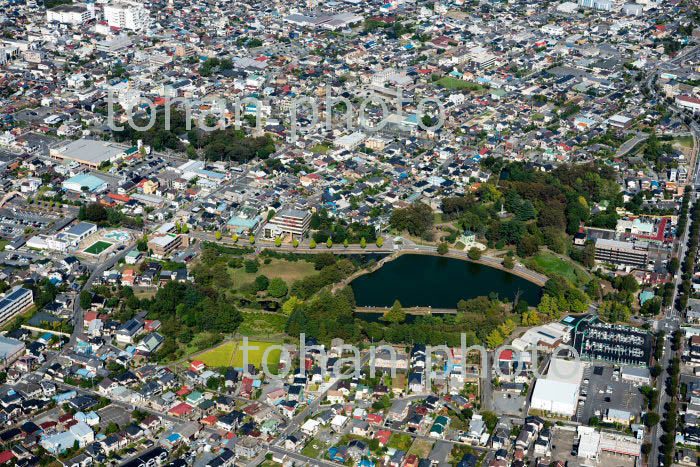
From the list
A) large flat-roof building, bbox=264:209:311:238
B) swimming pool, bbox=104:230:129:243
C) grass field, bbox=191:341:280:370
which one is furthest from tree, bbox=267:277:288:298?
swimming pool, bbox=104:230:129:243

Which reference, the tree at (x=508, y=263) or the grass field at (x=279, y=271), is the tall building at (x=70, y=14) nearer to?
the grass field at (x=279, y=271)

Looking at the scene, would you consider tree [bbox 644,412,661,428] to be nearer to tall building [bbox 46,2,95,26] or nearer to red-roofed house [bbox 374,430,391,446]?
red-roofed house [bbox 374,430,391,446]

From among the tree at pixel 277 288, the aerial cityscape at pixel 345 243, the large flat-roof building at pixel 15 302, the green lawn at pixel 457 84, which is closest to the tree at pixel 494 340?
the aerial cityscape at pixel 345 243

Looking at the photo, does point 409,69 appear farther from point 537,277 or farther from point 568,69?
point 537,277

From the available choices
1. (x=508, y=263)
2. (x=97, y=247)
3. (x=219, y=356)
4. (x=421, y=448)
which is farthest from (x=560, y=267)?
(x=97, y=247)

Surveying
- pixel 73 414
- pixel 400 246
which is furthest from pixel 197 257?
pixel 73 414

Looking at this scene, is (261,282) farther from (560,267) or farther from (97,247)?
(560,267)
